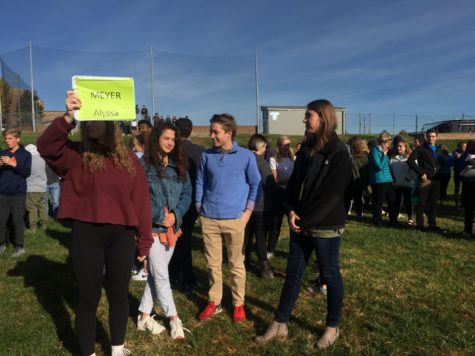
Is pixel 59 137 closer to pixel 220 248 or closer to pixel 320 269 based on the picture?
pixel 220 248

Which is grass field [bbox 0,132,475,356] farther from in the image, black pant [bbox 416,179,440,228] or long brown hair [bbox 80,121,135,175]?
long brown hair [bbox 80,121,135,175]

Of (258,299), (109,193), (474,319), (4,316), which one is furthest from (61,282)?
(474,319)

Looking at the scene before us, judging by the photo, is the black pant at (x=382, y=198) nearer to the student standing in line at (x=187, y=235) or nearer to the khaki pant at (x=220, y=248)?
the student standing in line at (x=187, y=235)

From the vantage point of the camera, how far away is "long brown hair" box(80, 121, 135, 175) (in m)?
2.72

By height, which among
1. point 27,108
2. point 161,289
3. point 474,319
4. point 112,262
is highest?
point 27,108

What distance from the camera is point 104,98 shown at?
263 cm

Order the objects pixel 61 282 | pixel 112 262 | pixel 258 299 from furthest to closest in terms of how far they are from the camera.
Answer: pixel 61 282 → pixel 258 299 → pixel 112 262

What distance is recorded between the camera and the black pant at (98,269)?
2730 mm

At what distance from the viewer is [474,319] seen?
3.96m

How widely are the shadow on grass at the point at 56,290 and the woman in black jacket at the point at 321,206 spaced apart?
185 cm

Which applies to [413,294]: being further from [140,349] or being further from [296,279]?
[140,349]

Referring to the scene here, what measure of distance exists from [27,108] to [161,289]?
18.7m

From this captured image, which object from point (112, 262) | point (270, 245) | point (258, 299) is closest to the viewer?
point (112, 262)

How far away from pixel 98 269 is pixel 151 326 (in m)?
1.17
